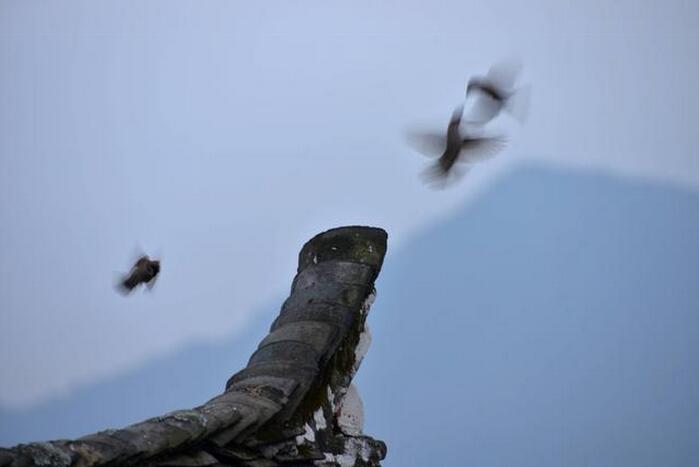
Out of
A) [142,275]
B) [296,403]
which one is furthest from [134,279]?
[296,403]

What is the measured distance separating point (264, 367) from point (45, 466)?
7.46 feet

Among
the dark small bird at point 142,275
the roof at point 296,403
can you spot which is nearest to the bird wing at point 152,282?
the dark small bird at point 142,275

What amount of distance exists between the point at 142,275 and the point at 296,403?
3312mm

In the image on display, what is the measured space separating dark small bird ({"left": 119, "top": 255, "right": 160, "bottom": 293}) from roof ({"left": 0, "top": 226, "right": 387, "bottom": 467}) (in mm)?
1960

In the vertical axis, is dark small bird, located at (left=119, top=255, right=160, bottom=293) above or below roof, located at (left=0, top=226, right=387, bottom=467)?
above

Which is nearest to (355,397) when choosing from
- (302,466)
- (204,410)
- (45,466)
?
(302,466)

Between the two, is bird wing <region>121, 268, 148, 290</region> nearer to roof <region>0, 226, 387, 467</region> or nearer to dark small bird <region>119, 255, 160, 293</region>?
dark small bird <region>119, 255, 160, 293</region>

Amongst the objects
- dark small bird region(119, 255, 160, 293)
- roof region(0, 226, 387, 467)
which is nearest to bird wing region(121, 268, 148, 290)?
dark small bird region(119, 255, 160, 293)

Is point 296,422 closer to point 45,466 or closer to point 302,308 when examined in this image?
point 302,308

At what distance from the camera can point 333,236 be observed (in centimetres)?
793

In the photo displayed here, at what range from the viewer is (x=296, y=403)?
6637mm

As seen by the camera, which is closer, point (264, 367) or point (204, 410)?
point (204, 410)

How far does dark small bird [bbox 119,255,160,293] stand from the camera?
974 centimetres

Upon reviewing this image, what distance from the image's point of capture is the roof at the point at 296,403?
17.4 ft
